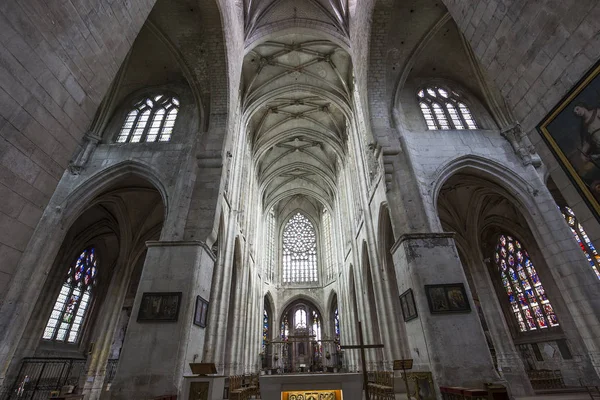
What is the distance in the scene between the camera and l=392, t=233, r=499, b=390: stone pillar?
7.02 meters

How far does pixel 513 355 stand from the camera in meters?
11.9

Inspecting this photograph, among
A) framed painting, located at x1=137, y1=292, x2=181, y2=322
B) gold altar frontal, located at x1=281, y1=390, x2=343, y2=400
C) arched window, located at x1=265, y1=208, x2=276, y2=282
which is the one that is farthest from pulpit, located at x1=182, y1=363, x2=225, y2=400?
arched window, located at x1=265, y1=208, x2=276, y2=282

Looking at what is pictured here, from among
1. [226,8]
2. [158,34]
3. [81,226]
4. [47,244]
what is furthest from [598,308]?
[81,226]

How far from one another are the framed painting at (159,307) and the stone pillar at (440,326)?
669 cm

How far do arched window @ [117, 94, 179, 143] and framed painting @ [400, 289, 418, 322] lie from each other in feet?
36.6

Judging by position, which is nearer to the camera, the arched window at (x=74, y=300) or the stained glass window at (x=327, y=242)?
the arched window at (x=74, y=300)

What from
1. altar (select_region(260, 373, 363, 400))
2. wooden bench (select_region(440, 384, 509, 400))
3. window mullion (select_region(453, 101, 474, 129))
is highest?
window mullion (select_region(453, 101, 474, 129))

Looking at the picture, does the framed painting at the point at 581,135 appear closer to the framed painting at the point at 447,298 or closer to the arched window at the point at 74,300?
the framed painting at the point at 447,298

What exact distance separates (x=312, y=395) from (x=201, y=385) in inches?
92.6

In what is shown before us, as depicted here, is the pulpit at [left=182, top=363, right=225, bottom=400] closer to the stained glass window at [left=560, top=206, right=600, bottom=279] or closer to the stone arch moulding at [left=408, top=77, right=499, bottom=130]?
the stone arch moulding at [left=408, top=77, right=499, bottom=130]

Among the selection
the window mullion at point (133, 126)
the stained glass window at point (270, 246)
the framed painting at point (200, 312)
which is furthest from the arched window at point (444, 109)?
the stained glass window at point (270, 246)

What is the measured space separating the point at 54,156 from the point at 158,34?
10475 millimetres

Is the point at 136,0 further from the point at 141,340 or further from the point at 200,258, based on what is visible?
the point at 141,340

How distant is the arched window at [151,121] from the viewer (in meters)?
12.7
